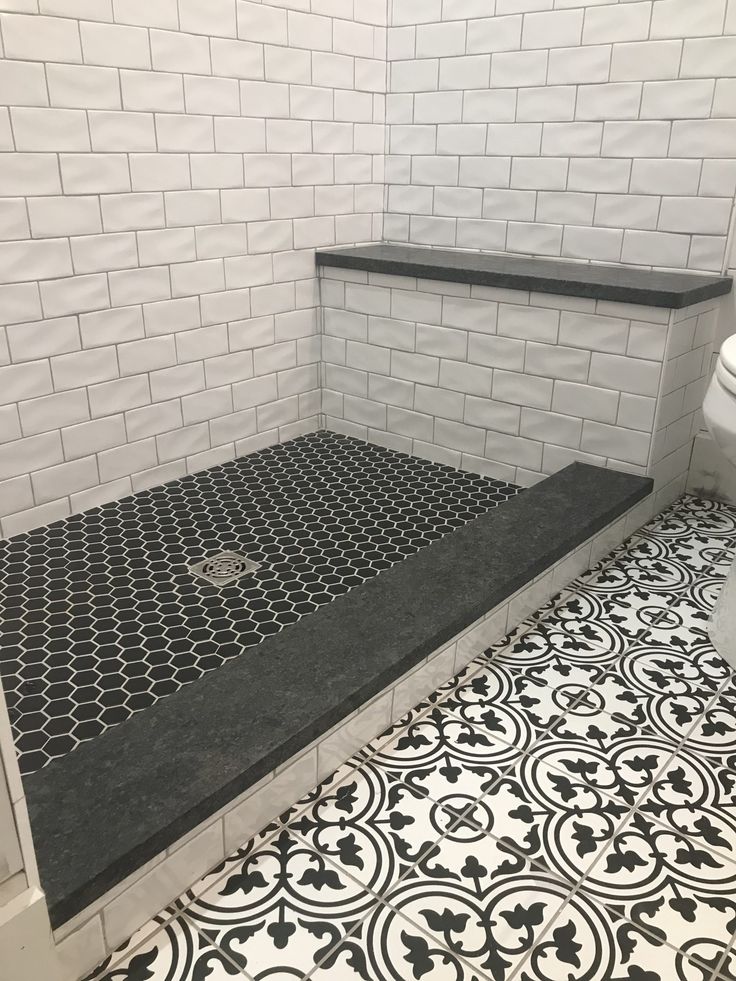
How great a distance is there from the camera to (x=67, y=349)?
6.89ft

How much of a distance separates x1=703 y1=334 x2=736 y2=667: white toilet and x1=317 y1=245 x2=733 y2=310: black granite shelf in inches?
20.6

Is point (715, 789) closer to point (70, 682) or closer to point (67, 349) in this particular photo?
point (70, 682)

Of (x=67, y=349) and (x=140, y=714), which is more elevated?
(x=67, y=349)

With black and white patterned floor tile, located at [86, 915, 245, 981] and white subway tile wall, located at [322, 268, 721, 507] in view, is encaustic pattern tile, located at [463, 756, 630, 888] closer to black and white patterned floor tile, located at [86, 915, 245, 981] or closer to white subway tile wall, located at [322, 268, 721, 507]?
black and white patterned floor tile, located at [86, 915, 245, 981]

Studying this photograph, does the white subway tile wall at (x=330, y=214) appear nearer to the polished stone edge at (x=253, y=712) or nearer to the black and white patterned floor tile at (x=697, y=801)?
the polished stone edge at (x=253, y=712)

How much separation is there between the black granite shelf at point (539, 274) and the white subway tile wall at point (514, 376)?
36 mm

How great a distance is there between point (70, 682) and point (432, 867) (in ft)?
2.51

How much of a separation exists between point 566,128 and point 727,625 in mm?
1559

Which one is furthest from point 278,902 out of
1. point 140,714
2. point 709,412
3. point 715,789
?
point 709,412

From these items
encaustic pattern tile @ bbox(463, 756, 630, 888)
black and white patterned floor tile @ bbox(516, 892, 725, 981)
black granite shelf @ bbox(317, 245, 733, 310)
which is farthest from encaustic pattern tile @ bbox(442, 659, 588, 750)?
black granite shelf @ bbox(317, 245, 733, 310)

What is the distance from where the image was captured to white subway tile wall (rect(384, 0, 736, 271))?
2.26 m

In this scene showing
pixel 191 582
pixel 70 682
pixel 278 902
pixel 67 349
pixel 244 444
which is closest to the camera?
pixel 278 902

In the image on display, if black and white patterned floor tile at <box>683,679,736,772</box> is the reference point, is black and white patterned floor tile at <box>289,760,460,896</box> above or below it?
above

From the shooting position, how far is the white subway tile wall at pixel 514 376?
2.24 meters
